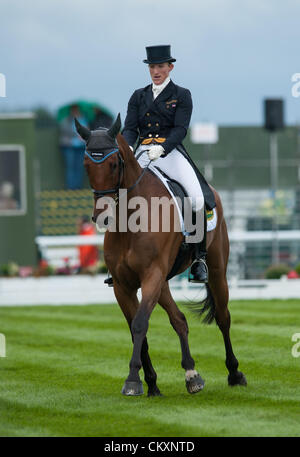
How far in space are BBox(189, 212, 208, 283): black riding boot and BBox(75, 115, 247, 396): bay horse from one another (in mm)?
209

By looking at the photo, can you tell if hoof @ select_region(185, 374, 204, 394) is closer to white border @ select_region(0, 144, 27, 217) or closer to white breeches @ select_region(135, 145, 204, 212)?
white breeches @ select_region(135, 145, 204, 212)

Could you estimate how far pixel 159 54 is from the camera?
841 cm

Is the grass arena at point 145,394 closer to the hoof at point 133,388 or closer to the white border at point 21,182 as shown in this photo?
the hoof at point 133,388

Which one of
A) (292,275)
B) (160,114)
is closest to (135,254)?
(160,114)

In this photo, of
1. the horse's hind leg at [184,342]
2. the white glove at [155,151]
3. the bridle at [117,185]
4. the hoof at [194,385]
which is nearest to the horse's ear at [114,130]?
the bridle at [117,185]

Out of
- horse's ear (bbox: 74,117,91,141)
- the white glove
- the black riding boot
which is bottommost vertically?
the black riding boot

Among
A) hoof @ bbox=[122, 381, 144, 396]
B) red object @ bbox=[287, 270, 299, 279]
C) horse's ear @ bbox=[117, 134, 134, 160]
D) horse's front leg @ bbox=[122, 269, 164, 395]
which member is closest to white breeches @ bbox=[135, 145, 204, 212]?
horse's ear @ bbox=[117, 134, 134, 160]

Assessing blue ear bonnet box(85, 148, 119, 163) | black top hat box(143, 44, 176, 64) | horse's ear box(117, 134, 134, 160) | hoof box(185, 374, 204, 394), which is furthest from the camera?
black top hat box(143, 44, 176, 64)

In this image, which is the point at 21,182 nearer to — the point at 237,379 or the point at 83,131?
the point at 237,379

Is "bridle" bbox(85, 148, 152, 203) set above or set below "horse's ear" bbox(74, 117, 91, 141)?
below

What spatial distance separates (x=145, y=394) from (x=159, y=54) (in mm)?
3018

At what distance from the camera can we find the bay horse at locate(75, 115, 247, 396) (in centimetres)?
751
